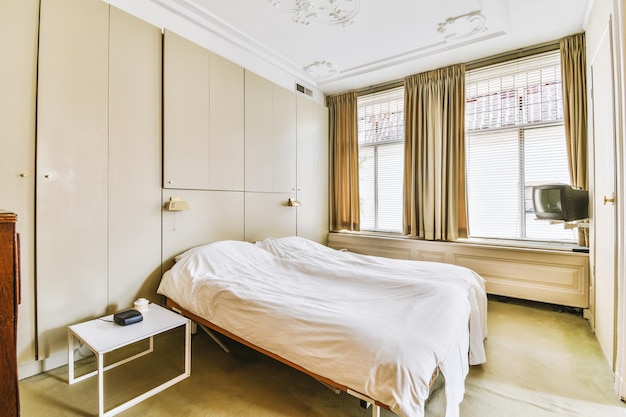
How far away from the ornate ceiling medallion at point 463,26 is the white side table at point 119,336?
3.75 m

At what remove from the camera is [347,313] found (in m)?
1.69

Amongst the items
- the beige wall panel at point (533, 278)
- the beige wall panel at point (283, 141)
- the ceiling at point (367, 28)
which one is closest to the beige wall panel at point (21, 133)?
the ceiling at point (367, 28)

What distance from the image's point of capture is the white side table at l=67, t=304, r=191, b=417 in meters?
1.70

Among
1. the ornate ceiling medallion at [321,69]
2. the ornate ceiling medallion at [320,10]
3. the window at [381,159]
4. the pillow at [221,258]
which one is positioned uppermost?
the ornate ceiling medallion at [321,69]

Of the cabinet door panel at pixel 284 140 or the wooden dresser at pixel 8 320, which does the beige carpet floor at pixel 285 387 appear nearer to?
the wooden dresser at pixel 8 320

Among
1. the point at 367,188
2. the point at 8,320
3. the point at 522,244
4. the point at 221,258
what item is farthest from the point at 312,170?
the point at 8,320

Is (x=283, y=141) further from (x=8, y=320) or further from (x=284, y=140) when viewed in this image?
(x=8, y=320)

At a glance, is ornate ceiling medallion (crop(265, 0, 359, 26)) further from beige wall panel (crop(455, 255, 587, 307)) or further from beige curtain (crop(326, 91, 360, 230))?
beige wall panel (crop(455, 255, 587, 307))

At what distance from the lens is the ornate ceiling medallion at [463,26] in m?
2.99

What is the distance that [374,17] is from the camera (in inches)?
119

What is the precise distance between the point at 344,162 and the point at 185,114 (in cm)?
270

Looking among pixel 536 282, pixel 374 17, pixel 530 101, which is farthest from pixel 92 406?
pixel 530 101

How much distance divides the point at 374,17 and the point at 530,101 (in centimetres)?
217

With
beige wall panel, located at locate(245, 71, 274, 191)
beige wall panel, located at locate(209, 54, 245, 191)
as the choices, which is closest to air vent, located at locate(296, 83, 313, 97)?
beige wall panel, located at locate(245, 71, 274, 191)
